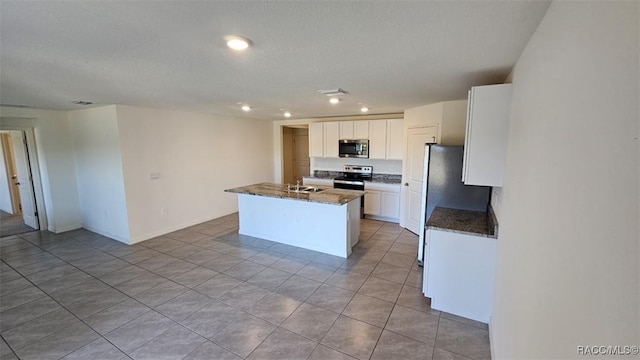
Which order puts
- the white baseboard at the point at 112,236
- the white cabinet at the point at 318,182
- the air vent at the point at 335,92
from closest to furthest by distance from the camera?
the air vent at the point at 335,92 < the white baseboard at the point at 112,236 < the white cabinet at the point at 318,182

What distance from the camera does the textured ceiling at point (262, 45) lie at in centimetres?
128

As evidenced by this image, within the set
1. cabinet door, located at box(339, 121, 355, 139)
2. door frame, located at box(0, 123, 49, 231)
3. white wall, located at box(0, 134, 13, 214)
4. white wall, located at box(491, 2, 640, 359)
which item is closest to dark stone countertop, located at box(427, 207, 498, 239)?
white wall, located at box(491, 2, 640, 359)

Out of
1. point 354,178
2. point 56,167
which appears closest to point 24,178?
point 56,167

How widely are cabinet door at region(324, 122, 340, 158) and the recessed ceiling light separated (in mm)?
4449

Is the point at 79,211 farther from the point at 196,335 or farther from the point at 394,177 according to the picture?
the point at 394,177

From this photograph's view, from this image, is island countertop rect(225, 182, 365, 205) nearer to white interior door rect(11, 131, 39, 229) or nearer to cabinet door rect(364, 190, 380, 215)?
cabinet door rect(364, 190, 380, 215)

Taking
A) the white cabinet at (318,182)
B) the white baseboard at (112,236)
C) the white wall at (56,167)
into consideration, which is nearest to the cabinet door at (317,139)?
the white cabinet at (318,182)

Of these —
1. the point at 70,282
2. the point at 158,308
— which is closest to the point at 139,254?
the point at 70,282

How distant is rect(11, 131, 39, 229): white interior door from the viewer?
5.13 m

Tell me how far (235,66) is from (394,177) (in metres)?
4.58

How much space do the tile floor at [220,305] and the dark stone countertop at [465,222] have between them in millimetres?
871

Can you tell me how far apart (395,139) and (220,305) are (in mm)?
4315

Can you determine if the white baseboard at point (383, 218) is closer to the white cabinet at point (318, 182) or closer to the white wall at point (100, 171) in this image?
the white cabinet at point (318, 182)

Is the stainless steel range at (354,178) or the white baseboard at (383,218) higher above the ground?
the stainless steel range at (354,178)
